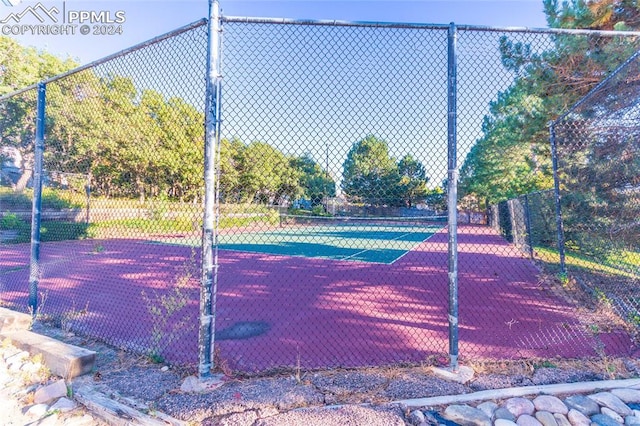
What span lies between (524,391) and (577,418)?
28 cm

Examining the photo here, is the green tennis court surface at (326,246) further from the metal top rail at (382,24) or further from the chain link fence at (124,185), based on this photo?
the metal top rail at (382,24)

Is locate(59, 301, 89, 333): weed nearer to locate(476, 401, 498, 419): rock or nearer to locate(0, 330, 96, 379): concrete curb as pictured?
locate(0, 330, 96, 379): concrete curb

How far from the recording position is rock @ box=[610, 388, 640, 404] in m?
2.03

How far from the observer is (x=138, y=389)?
218 cm

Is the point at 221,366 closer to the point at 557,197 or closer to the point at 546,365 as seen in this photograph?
the point at 546,365

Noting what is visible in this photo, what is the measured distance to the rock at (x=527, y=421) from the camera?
1832 millimetres

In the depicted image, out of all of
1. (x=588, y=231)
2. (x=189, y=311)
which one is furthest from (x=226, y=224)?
A: (x=588, y=231)

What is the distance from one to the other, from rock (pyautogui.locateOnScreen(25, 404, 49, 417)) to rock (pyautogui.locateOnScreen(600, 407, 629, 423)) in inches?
134

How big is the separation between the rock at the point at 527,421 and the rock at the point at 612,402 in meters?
0.49

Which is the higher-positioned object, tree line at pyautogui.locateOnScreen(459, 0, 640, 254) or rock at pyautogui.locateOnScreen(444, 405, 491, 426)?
tree line at pyautogui.locateOnScreen(459, 0, 640, 254)

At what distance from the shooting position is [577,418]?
1852 millimetres

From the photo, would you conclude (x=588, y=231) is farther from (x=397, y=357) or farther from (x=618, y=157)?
(x=397, y=357)

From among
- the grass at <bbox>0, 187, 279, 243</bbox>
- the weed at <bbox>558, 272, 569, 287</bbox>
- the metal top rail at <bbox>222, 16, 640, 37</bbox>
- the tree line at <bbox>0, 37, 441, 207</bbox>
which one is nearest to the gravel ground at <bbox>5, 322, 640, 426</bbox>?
the grass at <bbox>0, 187, 279, 243</bbox>

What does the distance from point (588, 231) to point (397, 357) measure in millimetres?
3786
